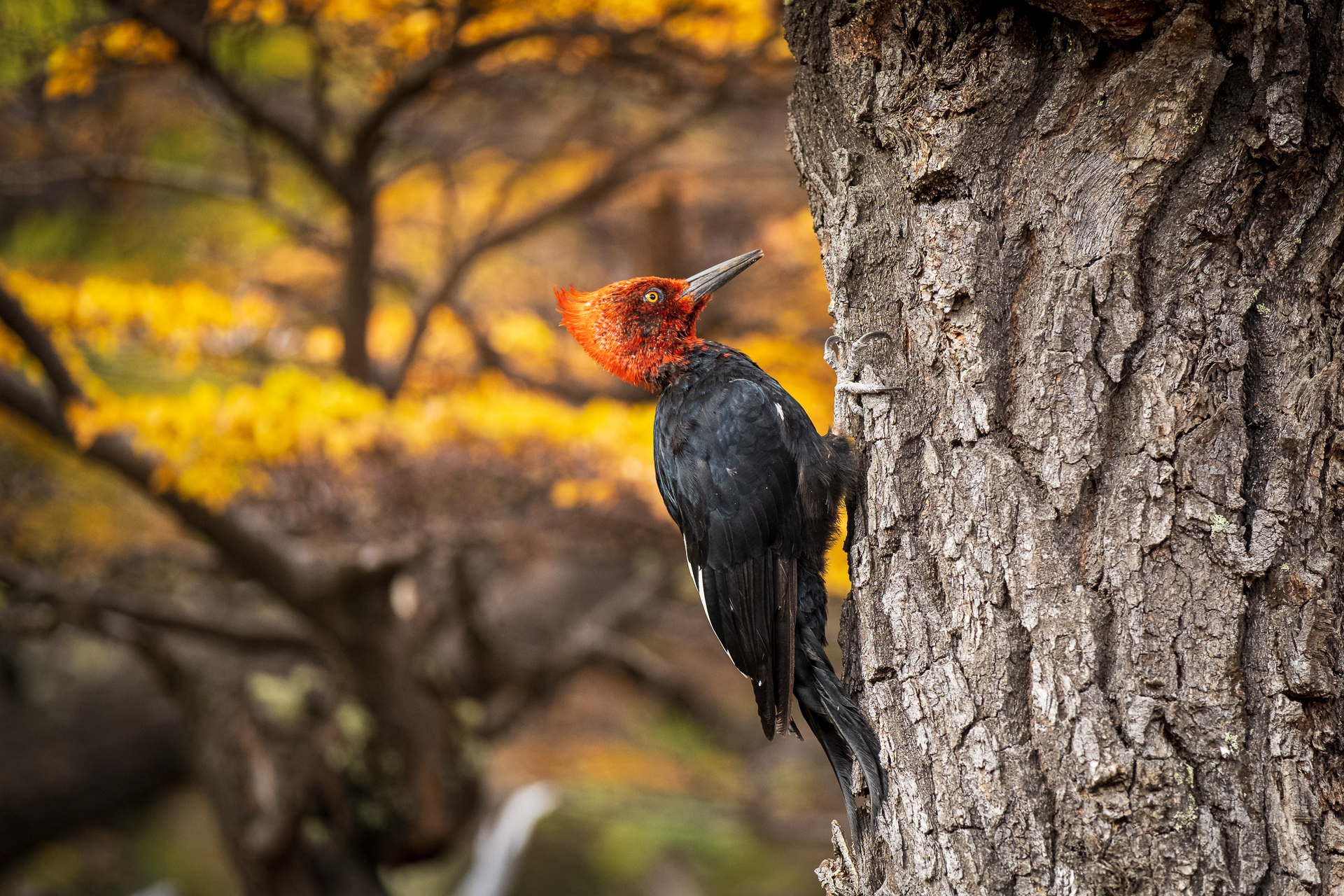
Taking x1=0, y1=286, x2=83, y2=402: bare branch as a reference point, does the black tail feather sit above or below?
below

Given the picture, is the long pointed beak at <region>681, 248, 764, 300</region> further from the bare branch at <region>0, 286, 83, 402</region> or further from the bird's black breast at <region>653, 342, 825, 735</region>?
the bare branch at <region>0, 286, 83, 402</region>

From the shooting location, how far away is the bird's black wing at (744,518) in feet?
6.53

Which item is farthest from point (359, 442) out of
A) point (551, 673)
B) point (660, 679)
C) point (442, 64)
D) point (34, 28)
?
point (660, 679)

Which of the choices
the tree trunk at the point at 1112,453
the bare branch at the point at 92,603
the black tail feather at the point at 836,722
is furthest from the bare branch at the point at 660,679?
the tree trunk at the point at 1112,453

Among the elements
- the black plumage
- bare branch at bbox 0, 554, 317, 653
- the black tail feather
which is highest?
bare branch at bbox 0, 554, 317, 653

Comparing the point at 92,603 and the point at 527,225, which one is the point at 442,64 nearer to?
the point at 527,225

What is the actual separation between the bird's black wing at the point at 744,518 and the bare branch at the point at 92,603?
12.1ft

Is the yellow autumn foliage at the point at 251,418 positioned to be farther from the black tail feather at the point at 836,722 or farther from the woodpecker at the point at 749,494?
the black tail feather at the point at 836,722

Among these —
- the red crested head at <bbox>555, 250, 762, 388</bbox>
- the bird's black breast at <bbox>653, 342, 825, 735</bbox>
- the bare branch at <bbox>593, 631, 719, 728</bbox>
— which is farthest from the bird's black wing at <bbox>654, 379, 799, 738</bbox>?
the bare branch at <bbox>593, 631, 719, 728</bbox>

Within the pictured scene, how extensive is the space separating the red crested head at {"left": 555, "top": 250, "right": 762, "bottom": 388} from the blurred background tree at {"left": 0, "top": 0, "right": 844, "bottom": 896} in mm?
1904

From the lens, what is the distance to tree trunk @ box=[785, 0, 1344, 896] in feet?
4.56

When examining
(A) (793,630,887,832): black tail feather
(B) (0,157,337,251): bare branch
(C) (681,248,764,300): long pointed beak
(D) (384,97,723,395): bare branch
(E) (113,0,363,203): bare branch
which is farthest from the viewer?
(D) (384,97,723,395): bare branch

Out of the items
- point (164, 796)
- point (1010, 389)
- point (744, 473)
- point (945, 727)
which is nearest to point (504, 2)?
point (744, 473)

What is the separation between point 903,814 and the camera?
1603 millimetres
